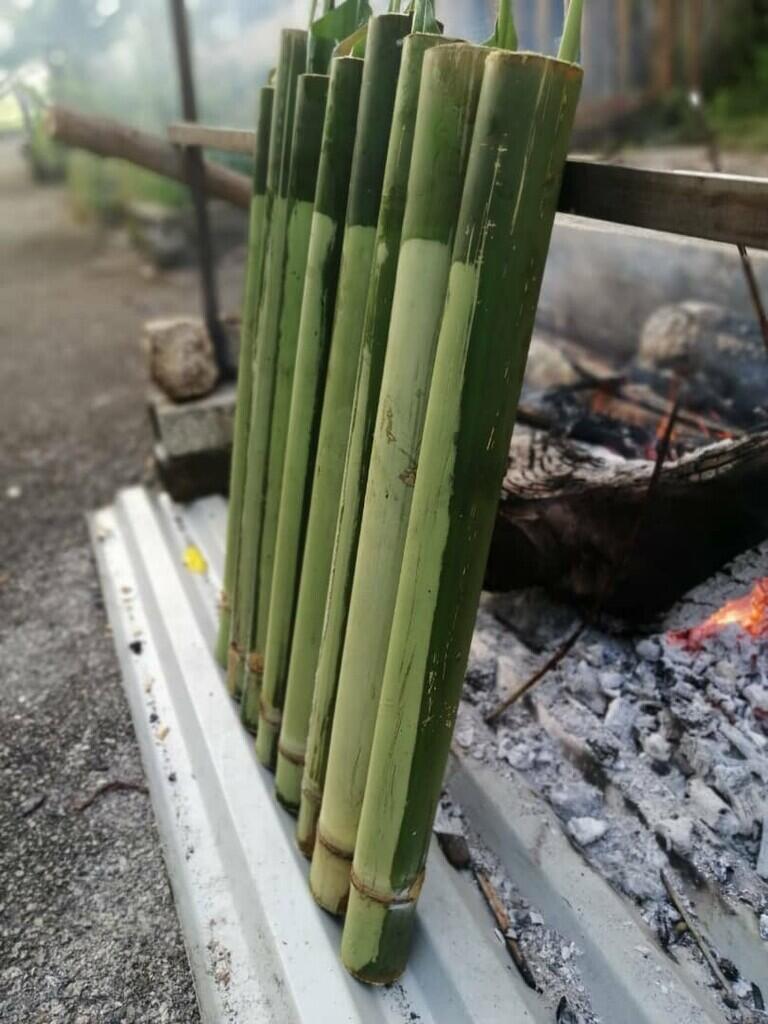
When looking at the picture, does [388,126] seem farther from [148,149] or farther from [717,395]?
[717,395]

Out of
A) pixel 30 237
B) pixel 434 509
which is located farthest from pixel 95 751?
pixel 30 237

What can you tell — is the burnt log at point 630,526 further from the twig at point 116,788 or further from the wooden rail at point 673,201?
the twig at point 116,788

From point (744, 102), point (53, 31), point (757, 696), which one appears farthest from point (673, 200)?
point (53, 31)

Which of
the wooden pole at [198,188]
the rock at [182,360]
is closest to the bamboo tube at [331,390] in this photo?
the rock at [182,360]

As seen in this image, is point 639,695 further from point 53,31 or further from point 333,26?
point 53,31

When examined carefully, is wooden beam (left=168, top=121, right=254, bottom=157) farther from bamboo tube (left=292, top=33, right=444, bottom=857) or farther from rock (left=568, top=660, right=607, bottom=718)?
rock (left=568, top=660, right=607, bottom=718)
